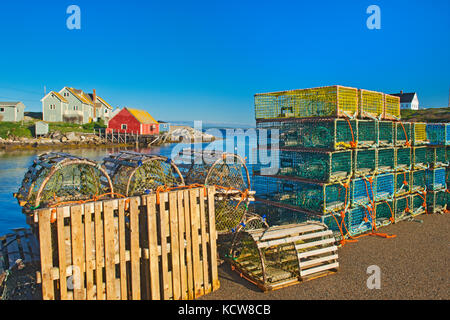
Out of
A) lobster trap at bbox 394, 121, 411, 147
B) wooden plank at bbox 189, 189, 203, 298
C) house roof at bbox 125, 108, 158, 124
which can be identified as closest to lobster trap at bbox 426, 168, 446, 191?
lobster trap at bbox 394, 121, 411, 147

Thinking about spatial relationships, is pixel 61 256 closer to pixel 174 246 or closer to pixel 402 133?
pixel 174 246

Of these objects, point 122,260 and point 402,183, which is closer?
point 122,260

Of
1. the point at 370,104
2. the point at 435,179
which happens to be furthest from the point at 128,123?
the point at 370,104

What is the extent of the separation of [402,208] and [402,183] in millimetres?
665

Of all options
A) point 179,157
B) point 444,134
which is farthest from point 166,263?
point 444,134

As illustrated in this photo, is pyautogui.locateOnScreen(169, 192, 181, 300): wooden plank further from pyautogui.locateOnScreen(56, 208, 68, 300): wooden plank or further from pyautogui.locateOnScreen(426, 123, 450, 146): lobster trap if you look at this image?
pyautogui.locateOnScreen(426, 123, 450, 146): lobster trap

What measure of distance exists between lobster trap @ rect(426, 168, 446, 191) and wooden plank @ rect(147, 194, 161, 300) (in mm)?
8671

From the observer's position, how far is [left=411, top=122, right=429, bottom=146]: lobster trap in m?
9.38

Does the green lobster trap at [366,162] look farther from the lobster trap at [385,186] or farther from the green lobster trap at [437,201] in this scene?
the green lobster trap at [437,201]

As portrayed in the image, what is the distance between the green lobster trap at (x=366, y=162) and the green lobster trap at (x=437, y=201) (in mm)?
3049

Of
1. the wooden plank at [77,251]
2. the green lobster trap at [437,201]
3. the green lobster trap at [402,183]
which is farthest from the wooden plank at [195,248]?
the green lobster trap at [437,201]

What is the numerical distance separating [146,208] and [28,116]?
59460 millimetres

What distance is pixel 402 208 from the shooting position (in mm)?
9336

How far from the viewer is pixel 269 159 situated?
9.03 metres
